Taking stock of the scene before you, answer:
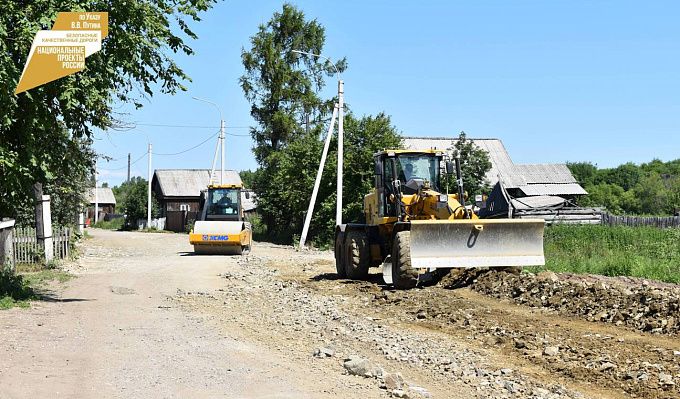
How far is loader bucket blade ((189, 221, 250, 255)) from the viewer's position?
95.4ft

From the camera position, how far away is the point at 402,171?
17859 mm

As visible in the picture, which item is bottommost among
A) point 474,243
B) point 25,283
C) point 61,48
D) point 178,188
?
point 25,283

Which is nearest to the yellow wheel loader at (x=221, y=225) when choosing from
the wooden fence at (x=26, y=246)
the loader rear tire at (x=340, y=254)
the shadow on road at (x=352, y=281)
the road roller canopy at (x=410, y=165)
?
the wooden fence at (x=26, y=246)

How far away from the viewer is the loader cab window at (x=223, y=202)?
31.0m

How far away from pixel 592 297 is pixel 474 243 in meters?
3.09

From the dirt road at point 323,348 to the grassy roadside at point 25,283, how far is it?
449mm

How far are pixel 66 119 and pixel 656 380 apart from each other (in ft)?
33.7

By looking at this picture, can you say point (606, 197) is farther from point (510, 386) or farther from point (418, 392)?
point (418, 392)

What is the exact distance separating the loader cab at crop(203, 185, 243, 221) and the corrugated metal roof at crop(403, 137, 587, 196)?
77.1 ft

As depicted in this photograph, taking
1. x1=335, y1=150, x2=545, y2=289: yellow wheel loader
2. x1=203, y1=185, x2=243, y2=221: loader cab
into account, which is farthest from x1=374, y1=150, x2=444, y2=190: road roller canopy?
x1=203, y1=185, x2=243, y2=221: loader cab

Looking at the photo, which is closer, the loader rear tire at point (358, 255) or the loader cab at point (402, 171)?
the loader cab at point (402, 171)

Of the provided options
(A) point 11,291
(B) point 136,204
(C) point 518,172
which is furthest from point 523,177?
(A) point 11,291

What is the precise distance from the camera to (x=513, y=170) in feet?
193

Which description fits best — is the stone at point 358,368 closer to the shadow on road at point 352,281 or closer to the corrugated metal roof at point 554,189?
the shadow on road at point 352,281
